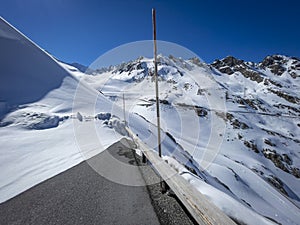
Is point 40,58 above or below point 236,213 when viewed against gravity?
above

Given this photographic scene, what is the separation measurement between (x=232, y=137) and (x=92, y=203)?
49092mm

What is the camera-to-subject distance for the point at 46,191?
3.25 m

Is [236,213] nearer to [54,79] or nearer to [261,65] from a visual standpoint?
[54,79]

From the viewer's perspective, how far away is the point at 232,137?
45.8 metres

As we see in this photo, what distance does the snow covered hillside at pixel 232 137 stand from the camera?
690 cm

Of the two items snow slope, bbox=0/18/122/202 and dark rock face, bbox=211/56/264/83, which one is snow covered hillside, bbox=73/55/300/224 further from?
snow slope, bbox=0/18/122/202

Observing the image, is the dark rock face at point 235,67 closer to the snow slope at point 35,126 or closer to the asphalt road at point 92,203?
the snow slope at point 35,126

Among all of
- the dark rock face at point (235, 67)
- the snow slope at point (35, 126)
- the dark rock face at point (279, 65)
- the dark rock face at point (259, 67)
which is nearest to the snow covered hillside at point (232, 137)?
the dark rock face at point (235, 67)

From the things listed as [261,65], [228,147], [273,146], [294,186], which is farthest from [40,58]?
[261,65]

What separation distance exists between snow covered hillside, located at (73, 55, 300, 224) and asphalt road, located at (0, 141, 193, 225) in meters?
0.81

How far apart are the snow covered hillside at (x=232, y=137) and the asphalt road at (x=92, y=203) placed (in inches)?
31.7

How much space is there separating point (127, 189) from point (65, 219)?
1149mm

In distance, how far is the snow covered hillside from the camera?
6.90m

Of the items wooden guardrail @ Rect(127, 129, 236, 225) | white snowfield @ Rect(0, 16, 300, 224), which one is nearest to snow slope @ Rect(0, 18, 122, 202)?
white snowfield @ Rect(0, 16, 300, 224)
